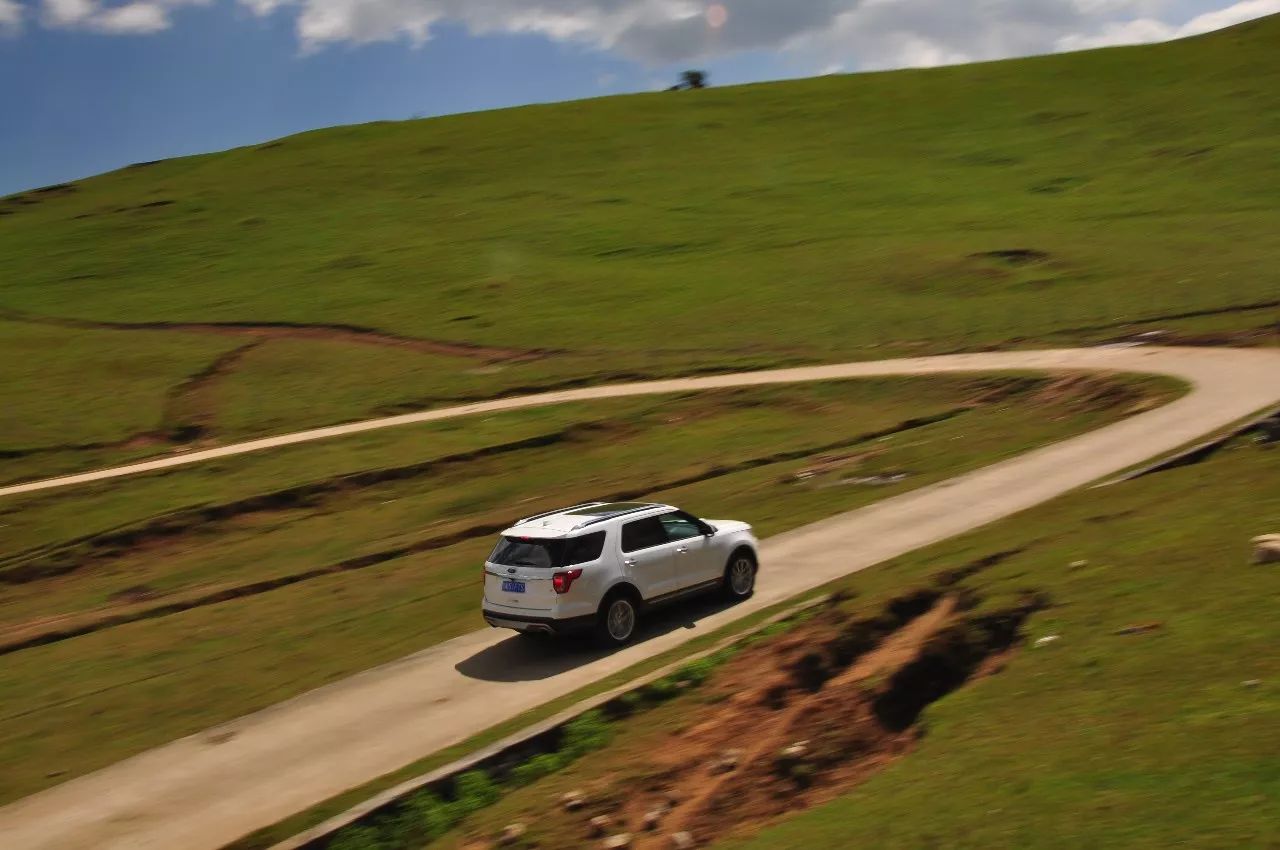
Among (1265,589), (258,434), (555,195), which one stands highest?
(555,195)

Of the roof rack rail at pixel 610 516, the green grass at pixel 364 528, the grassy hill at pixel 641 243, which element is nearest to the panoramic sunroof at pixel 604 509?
the roof rack rail at pixel 610 516

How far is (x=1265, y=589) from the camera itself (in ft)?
31.4

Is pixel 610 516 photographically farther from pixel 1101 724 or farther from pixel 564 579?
pixel 1101 724

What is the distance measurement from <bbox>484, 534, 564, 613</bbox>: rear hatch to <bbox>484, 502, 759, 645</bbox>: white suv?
12mm

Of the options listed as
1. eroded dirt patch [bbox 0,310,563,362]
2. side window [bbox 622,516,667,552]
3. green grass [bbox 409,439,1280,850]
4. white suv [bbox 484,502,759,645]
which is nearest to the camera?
green grass [bbox 409,439,1280,850]

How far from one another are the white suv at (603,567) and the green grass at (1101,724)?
9.17ft

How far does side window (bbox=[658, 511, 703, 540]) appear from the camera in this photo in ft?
50.9

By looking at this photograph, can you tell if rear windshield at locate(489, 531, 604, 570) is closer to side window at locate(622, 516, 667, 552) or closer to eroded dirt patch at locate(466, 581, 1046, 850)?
side window at locate(622, 516, 667, 552)

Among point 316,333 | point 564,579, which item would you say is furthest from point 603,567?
point 316,333

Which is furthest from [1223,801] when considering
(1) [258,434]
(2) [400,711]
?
(1) [258,434]

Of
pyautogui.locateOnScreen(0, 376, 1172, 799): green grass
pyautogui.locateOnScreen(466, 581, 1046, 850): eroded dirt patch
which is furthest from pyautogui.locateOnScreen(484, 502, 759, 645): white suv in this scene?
pyautogui.locateOnScreen(466, 581, 1046, 850): eroded dirt patch

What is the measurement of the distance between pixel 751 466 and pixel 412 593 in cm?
864

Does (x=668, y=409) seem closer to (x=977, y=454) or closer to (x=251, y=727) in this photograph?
→ (x=977, y=454)

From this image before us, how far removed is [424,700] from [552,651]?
207 cm
